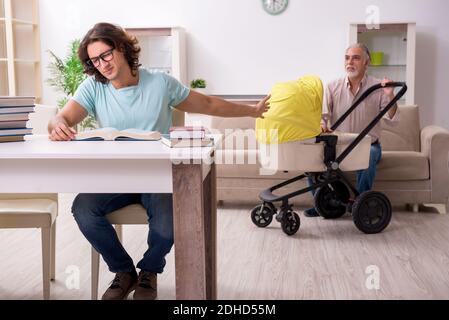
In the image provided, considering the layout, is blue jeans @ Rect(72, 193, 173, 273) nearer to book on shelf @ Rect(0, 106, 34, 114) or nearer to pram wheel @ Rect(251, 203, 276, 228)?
book on shelf @ Rect(0, 106, 34, 114)

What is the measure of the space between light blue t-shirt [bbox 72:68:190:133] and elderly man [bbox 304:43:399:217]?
1.93 m

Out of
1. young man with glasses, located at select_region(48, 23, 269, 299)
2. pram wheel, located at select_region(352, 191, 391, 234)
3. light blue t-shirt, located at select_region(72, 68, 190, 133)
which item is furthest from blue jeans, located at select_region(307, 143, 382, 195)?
light blue t-shirt, located at select_region(72, 68, 190, 133)

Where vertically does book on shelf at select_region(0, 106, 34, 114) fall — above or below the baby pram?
above

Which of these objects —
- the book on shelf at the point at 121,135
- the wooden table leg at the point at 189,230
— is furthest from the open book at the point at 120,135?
the wooden table leg at the point at 189,230

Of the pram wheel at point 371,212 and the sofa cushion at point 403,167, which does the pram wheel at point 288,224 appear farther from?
the sofa cushion at point 403,167

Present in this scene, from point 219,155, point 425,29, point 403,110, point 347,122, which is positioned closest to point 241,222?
point 219,155

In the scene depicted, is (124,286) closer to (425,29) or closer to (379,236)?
(379,236)

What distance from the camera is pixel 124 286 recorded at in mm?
2672

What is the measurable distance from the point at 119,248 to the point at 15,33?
492 centimetres

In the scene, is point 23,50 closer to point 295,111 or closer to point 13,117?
point 295,111

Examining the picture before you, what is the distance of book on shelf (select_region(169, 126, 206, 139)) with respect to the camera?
205 centimetres

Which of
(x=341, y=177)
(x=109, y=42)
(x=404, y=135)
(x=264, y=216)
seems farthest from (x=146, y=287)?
(x=404, y=135)

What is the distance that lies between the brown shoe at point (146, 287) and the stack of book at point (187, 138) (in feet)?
2.53

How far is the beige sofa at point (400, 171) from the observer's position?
4.72m
